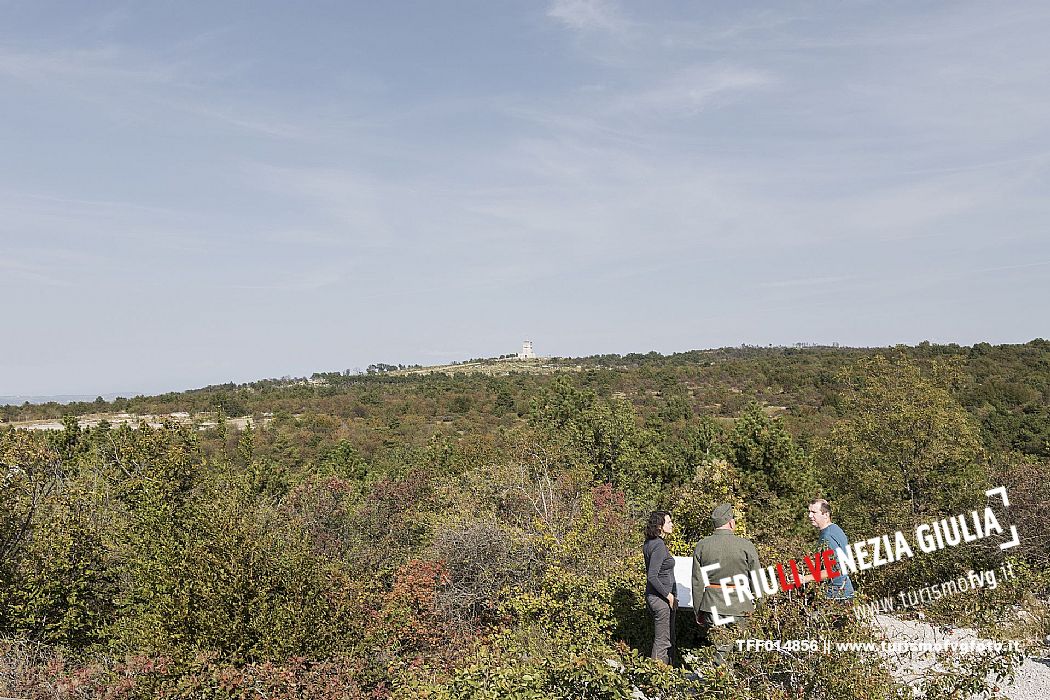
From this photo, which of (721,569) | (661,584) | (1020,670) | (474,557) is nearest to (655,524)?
(661,584)

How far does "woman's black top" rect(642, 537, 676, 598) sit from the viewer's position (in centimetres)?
581

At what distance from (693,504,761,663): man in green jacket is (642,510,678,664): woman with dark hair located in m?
0.34

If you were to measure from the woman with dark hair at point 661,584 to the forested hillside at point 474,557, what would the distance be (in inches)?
7.9

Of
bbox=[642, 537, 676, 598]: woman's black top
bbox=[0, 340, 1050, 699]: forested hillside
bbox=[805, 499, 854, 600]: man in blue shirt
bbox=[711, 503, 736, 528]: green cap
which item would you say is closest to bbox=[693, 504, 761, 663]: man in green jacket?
bbox=[711, 503, 736, 528]: green cap

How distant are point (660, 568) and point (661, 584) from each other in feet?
0.44

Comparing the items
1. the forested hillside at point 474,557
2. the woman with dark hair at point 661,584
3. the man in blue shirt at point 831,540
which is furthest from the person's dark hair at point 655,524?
the man in blue shirt at point 831,540

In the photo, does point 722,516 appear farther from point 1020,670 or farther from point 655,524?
point 1020,670

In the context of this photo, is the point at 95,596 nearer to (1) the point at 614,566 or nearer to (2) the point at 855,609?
(1) the point at 614,566

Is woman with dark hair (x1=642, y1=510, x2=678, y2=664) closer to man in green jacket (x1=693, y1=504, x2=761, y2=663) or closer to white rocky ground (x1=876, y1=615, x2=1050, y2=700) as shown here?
man in green jacket (x1=693, y1=504, x2=761, y2=663)

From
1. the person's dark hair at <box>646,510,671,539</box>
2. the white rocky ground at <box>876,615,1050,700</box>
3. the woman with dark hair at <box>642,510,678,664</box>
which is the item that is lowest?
the white rocky ground at <box>876,615,1050,700</box>

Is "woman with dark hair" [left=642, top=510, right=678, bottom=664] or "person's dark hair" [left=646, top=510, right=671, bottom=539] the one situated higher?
"person's dark hair" [left=646, top=510, right=671, bottom=539]

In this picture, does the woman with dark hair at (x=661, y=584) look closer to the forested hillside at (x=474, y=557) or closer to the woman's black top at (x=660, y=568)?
the woman's black top at (x=660, y=568)

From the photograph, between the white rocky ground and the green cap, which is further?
the white rocky ground

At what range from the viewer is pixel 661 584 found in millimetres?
5805
